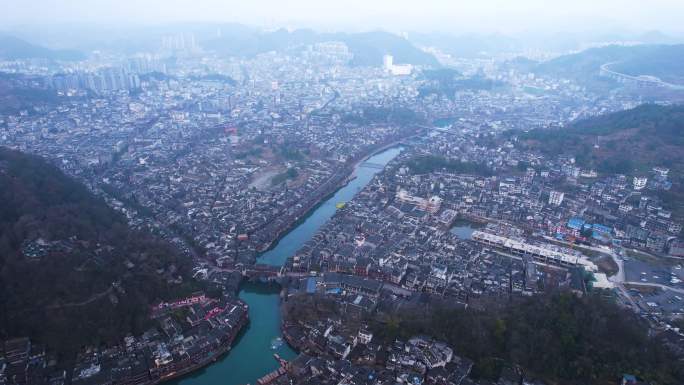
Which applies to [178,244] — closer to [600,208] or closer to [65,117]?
[600,208]

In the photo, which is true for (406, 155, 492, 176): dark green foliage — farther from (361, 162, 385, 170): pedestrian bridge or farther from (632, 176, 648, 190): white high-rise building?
(632, 176, 648, 190): white high-rise building

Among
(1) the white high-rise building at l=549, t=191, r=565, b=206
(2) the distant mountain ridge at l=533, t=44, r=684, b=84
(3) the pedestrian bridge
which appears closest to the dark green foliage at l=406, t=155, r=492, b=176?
(3) the pedestrian bridge

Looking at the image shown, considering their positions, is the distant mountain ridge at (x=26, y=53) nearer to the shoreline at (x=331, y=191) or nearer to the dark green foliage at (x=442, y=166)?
the shoreline at (x=331, y=191)

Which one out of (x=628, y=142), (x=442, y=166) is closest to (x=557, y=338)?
(x=442, y=166)

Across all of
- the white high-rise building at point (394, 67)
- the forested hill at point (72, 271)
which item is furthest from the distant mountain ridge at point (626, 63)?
the forested hill at point (72, 271)

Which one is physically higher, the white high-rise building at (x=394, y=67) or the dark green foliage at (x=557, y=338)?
the white high-rise building at (x=394, y=67)
